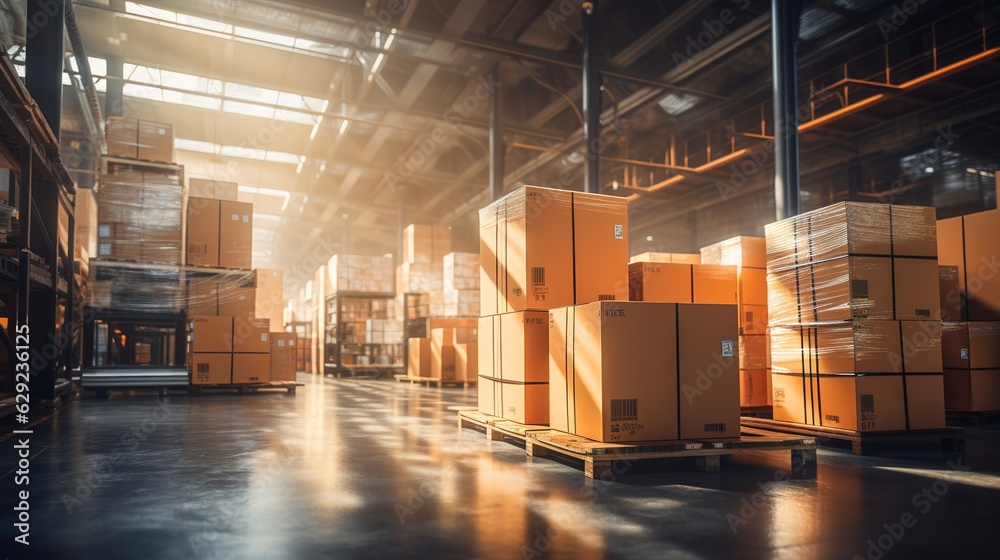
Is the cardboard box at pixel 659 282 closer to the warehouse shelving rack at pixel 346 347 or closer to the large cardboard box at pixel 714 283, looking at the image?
the large cardboard box at pixel 714 283

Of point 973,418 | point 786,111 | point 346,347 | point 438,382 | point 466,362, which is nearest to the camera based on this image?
point 973,418

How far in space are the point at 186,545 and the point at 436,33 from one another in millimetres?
10178

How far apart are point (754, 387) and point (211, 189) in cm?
843

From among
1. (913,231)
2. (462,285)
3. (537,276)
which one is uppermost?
(462,285)

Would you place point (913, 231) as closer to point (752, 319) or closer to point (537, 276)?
point (752, 319)

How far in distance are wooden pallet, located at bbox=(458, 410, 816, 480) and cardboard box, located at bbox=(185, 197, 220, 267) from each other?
692 centimetres

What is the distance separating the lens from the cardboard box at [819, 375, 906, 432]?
14.9 feet

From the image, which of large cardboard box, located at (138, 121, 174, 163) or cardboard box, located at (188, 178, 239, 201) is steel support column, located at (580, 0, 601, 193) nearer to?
cardboard box, located at (188, 178, 239, 201)

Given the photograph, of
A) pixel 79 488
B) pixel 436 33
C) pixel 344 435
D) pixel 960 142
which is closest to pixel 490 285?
pixel 344 435

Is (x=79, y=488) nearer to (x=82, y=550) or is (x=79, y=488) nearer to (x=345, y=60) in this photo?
(x=82, y=550)

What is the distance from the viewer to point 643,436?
3.74m

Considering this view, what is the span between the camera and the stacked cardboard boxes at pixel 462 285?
13617 millimetres

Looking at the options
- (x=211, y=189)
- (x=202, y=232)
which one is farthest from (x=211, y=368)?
(x=211, y=189)

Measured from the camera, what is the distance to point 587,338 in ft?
12.5
